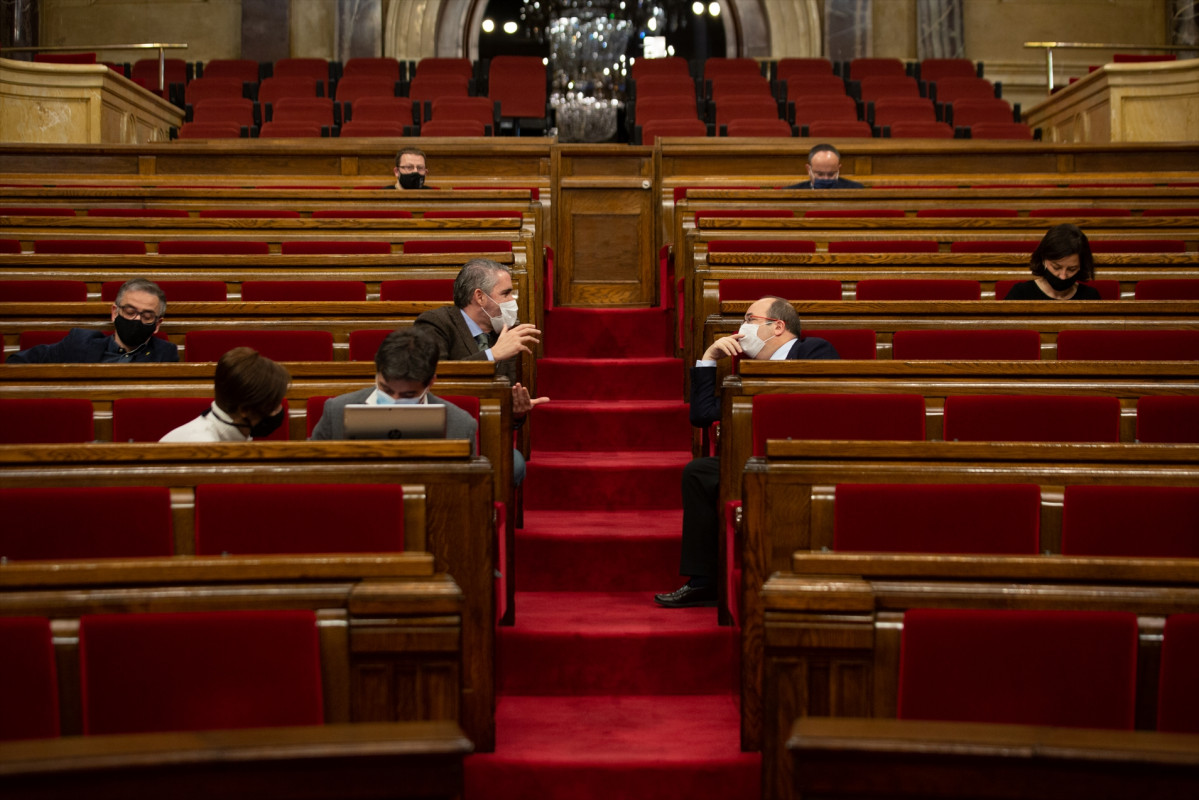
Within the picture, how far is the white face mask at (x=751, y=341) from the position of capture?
1.74 meters

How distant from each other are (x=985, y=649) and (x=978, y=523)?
11.5 inches

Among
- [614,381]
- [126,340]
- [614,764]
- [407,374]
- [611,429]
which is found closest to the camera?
[614,764]

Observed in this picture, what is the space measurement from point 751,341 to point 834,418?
285mm

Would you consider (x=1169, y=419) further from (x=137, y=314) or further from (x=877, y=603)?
(x=137, y=314)

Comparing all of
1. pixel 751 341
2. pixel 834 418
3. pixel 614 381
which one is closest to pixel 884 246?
pixel 614 381

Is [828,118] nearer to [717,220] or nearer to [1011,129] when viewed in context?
[1011,129]

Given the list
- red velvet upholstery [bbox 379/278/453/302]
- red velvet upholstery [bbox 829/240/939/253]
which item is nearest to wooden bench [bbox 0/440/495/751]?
red velvet upholstery [bbox 379/278/453/302]

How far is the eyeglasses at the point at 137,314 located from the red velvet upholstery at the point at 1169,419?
58.4 inches

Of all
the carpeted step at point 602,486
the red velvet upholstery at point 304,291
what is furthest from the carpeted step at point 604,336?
the carpeted step at point 602,486

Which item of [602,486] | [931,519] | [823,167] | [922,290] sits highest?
[823,167]

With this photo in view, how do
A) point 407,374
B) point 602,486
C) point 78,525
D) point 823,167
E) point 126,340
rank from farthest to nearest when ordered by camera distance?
point 823,167 → point 602,486 → point 126,340 → point 407,374 → point 78,525

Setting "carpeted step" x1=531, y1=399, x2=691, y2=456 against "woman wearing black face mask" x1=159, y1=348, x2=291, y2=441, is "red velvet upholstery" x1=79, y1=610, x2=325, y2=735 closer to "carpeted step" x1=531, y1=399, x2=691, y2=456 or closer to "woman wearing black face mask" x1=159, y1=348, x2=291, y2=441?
"woman wearing black face mask" x1=159, y1=348, x2=291, y2=441

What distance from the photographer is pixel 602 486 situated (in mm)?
1945

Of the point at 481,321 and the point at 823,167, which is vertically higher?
the point at 823,167
